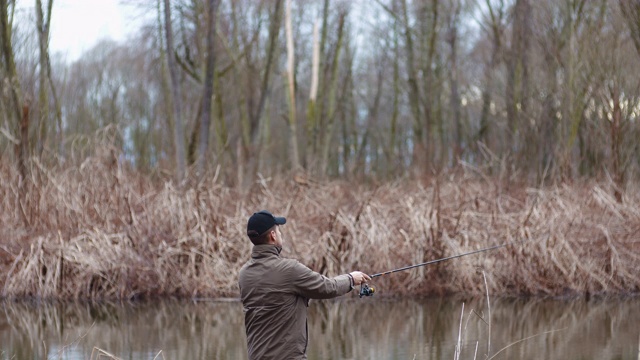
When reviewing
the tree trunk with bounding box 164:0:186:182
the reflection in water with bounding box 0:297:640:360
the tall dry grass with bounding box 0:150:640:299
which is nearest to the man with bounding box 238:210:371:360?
the reflection in water with bounding box 0:297:640:360

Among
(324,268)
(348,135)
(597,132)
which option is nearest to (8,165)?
(324,268)

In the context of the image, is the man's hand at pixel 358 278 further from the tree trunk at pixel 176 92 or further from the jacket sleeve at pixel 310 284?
the tree trunk at pixel 176 92

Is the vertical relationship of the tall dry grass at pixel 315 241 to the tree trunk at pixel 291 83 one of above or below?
below

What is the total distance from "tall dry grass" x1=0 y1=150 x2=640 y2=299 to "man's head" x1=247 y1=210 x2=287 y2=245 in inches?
294

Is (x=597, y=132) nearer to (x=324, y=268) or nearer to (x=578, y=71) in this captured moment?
(x=578, y=71)

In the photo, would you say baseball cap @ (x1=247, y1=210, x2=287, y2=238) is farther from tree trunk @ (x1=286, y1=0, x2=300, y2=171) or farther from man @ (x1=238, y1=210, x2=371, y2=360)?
tree trunk @ (x1=286, y1=0, x2=300, y2=171)

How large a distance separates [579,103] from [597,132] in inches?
49.2

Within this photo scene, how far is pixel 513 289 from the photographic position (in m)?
12.8

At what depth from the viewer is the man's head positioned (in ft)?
17.4

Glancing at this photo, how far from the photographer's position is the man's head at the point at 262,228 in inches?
209

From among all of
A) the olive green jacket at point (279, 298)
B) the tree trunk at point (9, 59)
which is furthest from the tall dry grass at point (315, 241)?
the olive green jacket at point (279, 298)

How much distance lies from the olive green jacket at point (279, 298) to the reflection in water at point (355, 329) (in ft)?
10.1

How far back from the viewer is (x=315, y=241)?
13.0 meters

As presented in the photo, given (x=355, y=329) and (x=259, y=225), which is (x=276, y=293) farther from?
(x=355, y=329)
